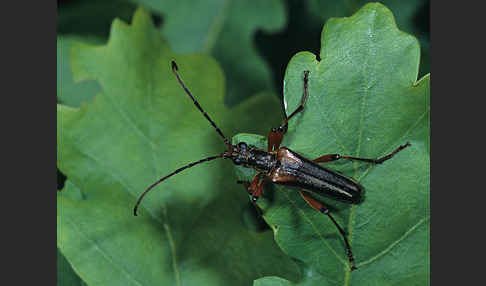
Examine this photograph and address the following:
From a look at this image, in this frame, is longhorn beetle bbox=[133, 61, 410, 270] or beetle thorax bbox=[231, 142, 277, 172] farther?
beetle thorax bbox=[231, 142, 277, 172]

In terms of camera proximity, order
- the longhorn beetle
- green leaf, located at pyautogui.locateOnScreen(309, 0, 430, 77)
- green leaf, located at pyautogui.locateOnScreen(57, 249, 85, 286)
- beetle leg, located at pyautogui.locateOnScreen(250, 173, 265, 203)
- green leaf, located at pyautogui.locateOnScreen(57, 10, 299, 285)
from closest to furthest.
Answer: the longhorn beetle < beetle leg, located at pyautogui.locateOnScreen(250, 173, 265, 203) < green leaf, located at pyautogui.locateOnScreen(57, 10, 299, 285) < green leaf, located at pyautogui.locateOnScreen(57, 249, 85, 286) < green leaf, located at pyautogui.locateOnScreen(309, 0, 430, 77)

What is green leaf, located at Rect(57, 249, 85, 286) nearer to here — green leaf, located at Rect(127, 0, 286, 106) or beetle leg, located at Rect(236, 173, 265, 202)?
beetle leg, located at Rect(236, 173, 265, 202)

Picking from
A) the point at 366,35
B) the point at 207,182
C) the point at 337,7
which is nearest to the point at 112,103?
the point at 207,182

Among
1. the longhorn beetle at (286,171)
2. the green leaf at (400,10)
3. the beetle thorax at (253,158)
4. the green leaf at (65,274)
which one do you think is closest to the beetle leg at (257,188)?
the longhorn beetle at (286,171)

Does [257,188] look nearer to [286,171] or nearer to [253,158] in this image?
[286,171]

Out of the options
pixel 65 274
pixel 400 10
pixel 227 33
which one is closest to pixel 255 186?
pixel 65 274

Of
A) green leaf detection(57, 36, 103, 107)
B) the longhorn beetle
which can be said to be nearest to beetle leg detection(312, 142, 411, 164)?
the longhorn beetle
